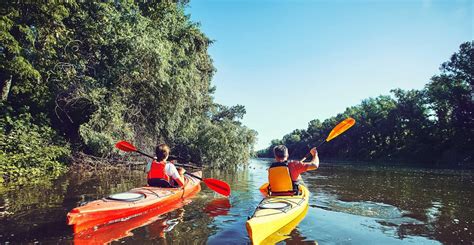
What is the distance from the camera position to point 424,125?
4447 cm

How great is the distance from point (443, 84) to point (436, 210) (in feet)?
129

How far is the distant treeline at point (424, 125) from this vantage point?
1444 inches

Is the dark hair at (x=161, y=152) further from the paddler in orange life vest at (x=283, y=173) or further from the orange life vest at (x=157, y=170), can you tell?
the paddler in orange life vest at (x=283, y=173)

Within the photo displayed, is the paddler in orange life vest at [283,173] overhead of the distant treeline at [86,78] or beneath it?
beneath

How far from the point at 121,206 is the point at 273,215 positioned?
2.79 m

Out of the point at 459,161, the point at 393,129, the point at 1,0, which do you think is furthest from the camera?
the point at 393,129

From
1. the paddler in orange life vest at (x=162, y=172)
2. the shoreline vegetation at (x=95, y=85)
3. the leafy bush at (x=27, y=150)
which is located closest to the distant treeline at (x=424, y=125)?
the shoreline vegetation at (x=95, y=85)

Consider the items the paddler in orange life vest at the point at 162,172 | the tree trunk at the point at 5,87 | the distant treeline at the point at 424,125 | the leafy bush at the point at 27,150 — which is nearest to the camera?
the paddler in orange life vest at the point at 162,172

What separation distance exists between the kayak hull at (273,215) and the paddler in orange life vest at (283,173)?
21 centimetres

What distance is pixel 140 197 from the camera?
249 inches

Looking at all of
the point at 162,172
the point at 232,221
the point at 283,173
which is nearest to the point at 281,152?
the point at 283,173

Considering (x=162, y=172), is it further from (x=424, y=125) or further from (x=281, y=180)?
(x=424, y=125)

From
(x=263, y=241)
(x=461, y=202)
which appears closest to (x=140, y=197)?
(x=263, y=241)

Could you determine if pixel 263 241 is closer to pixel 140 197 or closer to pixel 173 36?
pixel 140 197
